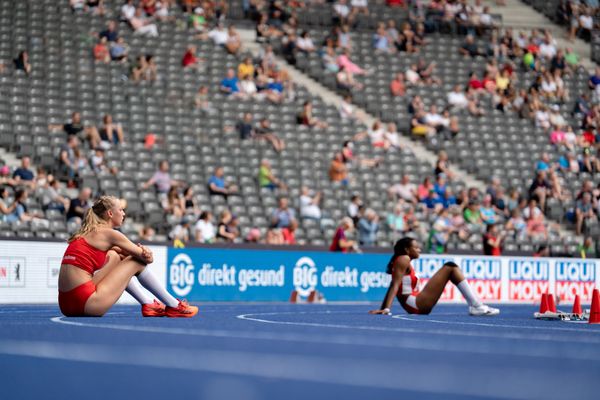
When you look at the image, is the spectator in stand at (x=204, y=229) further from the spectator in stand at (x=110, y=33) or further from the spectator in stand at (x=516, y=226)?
the spectator in stand at (x=516, y=226)

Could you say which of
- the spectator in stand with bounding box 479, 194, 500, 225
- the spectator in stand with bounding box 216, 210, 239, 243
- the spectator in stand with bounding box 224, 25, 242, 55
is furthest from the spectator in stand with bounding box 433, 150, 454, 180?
the spectator in stand with bounding box 216, 210, 239, 243

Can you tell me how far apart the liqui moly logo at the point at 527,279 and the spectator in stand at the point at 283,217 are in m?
5.06

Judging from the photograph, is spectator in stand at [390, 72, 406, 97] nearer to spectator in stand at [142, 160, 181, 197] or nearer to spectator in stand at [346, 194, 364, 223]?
spectator in stand at [346, 194, 364, 223]

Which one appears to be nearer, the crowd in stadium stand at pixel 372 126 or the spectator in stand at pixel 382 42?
the crowd in stadium stand at pixel 372 126

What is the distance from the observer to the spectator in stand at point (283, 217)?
1029 inches

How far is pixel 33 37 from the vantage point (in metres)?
28.7

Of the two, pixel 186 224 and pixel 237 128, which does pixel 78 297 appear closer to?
pixel 186 224

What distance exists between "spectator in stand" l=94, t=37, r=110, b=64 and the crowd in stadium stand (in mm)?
30

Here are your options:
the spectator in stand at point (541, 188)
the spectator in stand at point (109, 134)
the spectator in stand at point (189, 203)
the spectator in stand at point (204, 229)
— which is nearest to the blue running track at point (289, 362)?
the spectator in stand at point (204, 229)

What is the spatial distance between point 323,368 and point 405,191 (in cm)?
2204

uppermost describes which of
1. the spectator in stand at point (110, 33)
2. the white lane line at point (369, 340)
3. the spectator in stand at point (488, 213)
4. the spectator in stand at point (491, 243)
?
the spectator in stand at point (110, 33)

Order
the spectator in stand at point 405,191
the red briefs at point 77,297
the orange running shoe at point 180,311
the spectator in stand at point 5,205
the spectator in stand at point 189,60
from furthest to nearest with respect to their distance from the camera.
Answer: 1. the spectator in stand at point 189,60
2. the spectator in stand at point 405,191
3. the spectator in stand at point 5,205
4. the orange running shoe at point 180,311
5. the red briefs at point 77,297

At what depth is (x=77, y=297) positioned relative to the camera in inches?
505

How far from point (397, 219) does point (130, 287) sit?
1419cm
